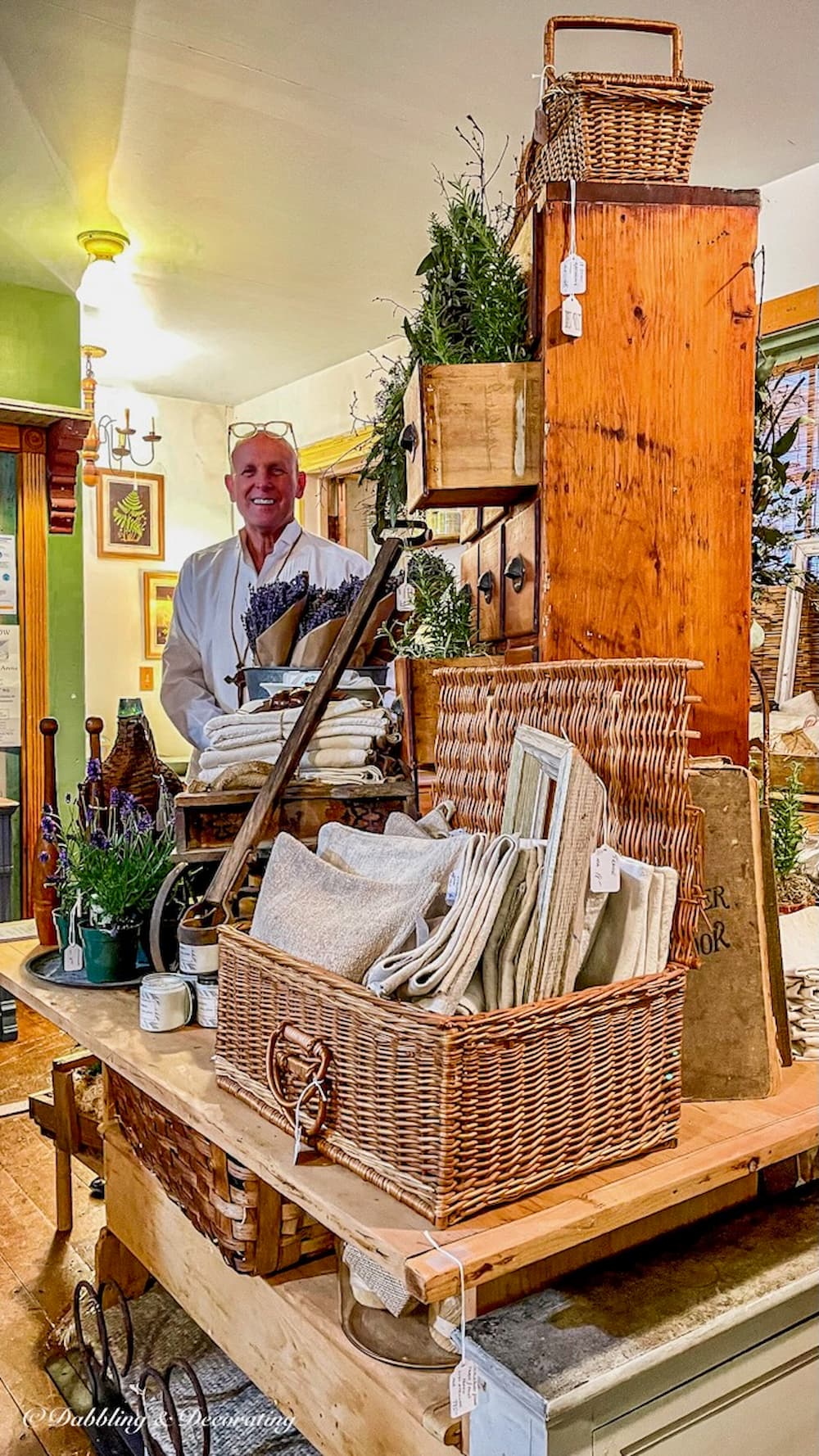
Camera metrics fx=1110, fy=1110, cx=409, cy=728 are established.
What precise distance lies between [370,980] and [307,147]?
8.83ft

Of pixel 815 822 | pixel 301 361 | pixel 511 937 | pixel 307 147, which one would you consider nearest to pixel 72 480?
pixel 301 361

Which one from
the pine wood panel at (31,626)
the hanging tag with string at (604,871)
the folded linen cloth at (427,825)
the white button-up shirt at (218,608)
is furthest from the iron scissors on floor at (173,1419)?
the pine wood panel at (31,626)

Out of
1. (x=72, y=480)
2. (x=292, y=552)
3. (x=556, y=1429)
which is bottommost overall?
(x=556, y=1429)

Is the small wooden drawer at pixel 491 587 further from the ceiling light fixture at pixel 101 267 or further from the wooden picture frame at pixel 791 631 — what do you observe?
the ceiling light fixture at pixel 101 267

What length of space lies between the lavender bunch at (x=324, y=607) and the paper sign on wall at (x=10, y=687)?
8.61 ft

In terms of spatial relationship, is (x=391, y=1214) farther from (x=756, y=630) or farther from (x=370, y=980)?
(x=756, y=630)

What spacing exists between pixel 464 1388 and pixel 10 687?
3.74 meters

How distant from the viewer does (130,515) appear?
18.1ft

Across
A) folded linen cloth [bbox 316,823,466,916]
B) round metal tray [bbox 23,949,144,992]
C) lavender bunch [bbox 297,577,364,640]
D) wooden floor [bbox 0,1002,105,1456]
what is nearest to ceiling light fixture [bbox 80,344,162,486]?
wooden floor [bbox 0,1002,105,1456]

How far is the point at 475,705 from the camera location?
1519 mm

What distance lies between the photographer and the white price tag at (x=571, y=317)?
1.39m

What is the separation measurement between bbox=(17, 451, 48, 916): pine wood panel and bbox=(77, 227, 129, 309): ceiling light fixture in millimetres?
641

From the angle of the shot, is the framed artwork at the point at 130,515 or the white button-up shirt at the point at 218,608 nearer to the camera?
the white button-up shirt at the point at 218,608

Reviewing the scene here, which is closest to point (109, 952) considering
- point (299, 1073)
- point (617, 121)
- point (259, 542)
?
point (299, 1073)
